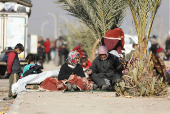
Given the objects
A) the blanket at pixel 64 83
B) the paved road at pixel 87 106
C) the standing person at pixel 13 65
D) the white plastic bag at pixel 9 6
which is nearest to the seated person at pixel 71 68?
the blanket at pixel 64 83

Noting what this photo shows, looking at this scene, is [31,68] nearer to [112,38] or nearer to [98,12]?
[112,38]

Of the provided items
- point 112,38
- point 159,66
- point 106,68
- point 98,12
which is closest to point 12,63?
point 106,68

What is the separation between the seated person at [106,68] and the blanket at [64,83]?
27 cm

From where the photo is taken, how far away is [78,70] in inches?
408

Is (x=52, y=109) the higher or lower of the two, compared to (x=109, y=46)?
lower

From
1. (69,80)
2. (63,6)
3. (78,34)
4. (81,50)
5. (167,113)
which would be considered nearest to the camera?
(167,113)

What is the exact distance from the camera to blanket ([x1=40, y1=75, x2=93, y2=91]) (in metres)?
9.90

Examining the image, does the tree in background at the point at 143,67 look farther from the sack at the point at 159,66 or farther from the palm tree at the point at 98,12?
the palm tree at the point at 98,12

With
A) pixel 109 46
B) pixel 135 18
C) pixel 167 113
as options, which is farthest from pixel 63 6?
pixel 167 113

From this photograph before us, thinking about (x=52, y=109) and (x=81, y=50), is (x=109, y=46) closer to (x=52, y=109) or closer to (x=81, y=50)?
(x=52, y=109)

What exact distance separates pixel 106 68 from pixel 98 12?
157 inches

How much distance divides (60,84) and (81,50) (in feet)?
28.8

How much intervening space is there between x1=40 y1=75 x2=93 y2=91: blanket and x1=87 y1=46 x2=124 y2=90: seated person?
0.27 metres

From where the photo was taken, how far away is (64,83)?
996 centimetres
